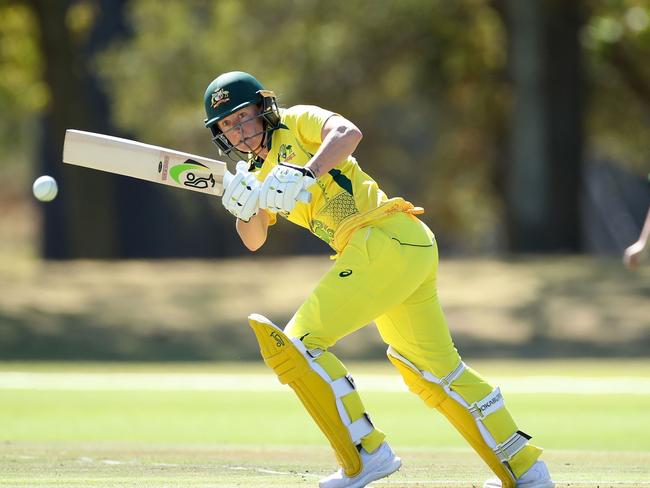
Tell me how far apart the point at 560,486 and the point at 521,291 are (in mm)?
12275

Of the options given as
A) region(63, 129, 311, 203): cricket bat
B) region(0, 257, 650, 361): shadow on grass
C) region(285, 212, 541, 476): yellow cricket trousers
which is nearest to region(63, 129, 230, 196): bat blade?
region(63, 129, 311, 203): cricket bat

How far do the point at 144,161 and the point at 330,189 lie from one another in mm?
823

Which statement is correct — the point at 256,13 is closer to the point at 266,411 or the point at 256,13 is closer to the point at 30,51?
the point at 30,51

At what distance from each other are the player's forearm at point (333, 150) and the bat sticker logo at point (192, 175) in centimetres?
60

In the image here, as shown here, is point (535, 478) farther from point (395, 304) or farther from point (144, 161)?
point (144, 161)

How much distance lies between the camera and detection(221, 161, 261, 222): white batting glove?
18.4 feet

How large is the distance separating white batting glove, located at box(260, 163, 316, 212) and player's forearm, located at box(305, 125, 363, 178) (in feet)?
0.25

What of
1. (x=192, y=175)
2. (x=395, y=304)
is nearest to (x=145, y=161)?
(x=192, y=175)

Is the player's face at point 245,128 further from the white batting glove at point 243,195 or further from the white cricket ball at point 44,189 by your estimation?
the white cricket ball at point 44,189

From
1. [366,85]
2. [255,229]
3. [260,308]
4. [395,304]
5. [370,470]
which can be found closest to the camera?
[370,470]

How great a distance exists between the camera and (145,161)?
6.12 meters

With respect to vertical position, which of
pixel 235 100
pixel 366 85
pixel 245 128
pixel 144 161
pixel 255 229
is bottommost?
pixel 255 229

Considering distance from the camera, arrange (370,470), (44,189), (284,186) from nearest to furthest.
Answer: (284,186)
(370,470)
(44,189)

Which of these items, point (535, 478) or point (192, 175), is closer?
point (535, 478)
